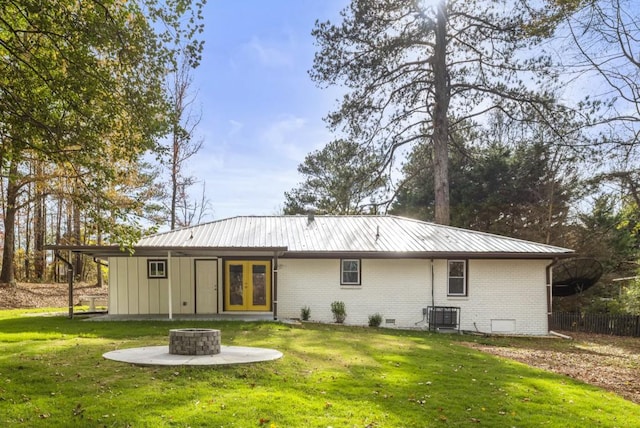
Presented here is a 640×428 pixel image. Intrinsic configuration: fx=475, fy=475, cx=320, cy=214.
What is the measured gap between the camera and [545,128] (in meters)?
21.5

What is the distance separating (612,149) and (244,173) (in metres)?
20.8

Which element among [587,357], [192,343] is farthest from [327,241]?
[192,343]

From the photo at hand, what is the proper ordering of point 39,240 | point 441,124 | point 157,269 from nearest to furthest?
point 157,269 < point 441,124 < point 39,240

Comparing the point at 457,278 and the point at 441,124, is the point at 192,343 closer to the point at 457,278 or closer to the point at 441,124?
the point at 457,278

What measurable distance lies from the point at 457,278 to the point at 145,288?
10.8 m

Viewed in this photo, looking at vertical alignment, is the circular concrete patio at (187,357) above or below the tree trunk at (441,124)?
below

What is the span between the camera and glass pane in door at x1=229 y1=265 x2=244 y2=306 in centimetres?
1675

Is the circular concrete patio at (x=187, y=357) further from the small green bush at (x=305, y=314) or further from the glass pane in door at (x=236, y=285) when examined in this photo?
the glass pane in door at (x=236, y=285)

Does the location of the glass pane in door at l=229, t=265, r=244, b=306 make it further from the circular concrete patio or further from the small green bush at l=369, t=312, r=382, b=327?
the circular concrete patio

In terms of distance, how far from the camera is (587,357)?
12398 millimetres

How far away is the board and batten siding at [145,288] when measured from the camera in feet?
53.7

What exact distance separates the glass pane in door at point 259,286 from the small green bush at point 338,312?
2528 millimetres

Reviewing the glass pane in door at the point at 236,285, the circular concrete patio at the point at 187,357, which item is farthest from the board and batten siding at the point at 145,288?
the circular concrete patio at the point at 187,357

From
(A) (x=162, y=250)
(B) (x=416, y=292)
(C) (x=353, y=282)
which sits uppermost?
(A) (x=162, y=250)
